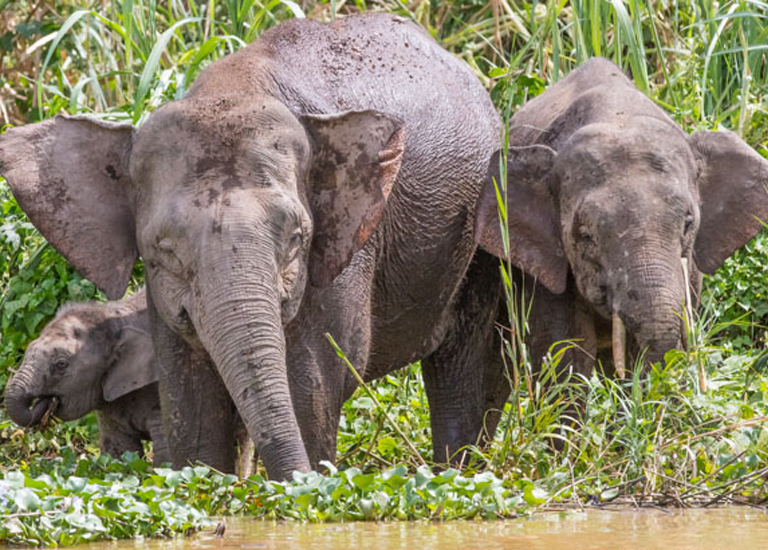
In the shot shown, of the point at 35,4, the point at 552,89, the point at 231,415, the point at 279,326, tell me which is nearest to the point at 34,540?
the point at 279,326

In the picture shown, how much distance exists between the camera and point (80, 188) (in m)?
6.70

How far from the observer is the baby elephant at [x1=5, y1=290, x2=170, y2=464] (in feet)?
26.2

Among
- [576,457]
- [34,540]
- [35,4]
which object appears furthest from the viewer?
[35,4]

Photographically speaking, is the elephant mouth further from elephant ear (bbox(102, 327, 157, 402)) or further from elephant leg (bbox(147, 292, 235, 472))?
elephant leg (bbox(147, 292, 235, 472))

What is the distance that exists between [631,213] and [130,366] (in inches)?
100

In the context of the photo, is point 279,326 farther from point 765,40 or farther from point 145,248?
point 765,40

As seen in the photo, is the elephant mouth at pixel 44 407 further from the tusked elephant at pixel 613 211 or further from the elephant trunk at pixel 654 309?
the elephant trunk at pixel 654 309

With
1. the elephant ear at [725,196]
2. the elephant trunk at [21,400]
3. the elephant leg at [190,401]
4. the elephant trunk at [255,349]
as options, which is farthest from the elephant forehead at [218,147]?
the elephant ear at [725,196]

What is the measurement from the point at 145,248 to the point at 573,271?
2246 millimetres

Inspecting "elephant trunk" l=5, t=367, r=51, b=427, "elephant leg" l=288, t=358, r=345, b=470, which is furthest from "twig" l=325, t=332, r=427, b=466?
"elephant trunk" l=5, t=367, r=51, b=427

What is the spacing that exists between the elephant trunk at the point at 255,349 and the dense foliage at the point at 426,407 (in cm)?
18

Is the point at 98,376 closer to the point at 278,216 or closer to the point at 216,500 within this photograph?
the point at 278,216

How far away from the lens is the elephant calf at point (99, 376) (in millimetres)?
7984

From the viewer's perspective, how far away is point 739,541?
5.09 meters
